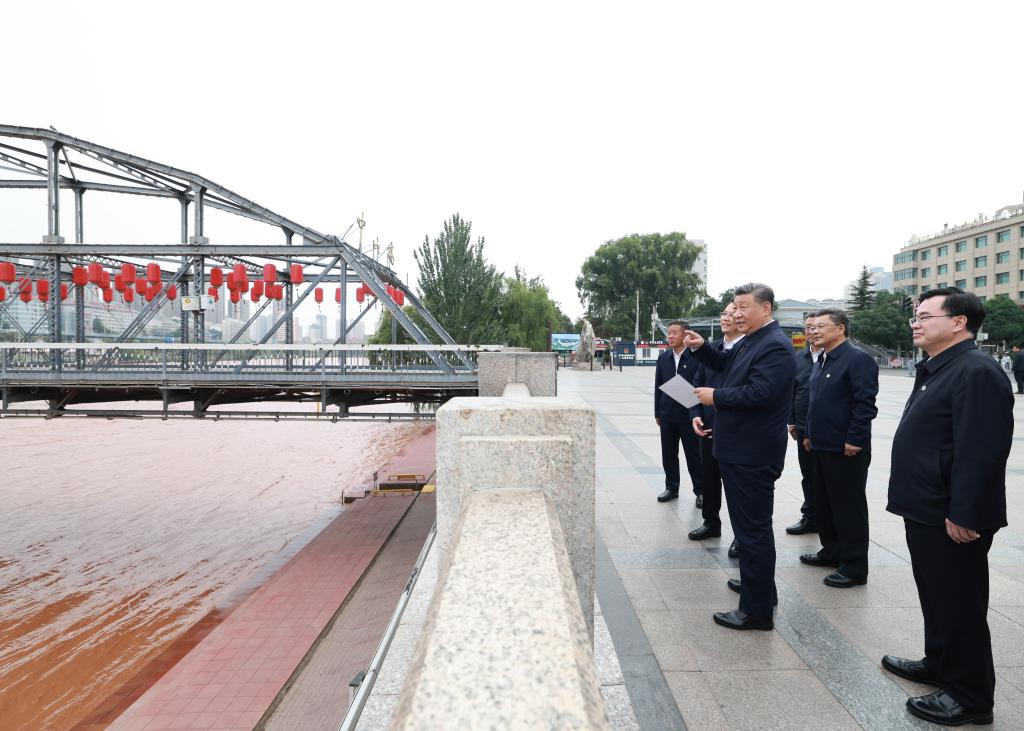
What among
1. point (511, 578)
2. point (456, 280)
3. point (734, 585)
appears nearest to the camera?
point (511, 578)

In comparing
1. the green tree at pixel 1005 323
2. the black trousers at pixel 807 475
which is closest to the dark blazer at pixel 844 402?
the black trousers at pixel 807 475

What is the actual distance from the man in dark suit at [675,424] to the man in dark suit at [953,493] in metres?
2.84

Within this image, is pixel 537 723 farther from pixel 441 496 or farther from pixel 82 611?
pixel 82 611

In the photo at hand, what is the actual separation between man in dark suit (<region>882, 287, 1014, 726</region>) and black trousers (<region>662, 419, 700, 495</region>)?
3.15 meters

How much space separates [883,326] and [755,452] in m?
51.4

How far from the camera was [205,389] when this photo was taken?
37.0 feet

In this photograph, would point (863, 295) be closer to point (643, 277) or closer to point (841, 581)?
point (643, 277)

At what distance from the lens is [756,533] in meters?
3.18

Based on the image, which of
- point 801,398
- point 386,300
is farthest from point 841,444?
point 386,300

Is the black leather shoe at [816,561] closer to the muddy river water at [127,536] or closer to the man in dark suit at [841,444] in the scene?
the man in dark suit at [841,444]

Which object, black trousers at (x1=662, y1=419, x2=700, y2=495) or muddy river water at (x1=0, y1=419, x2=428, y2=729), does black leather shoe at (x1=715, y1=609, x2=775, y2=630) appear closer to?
black trousers at (x1=662, y1=419, x2=700, y2=495)

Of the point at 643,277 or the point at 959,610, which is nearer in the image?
the point at 959,610

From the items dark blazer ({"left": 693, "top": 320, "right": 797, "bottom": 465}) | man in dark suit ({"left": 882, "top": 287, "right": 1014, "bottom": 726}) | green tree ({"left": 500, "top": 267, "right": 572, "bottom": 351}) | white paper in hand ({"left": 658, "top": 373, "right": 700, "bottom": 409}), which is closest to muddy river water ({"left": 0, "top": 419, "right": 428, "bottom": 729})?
white paper in hand ({"left": 658, "top": 373, "right": 700, "bottom": 409})

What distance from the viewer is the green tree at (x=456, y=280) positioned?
2105cm
